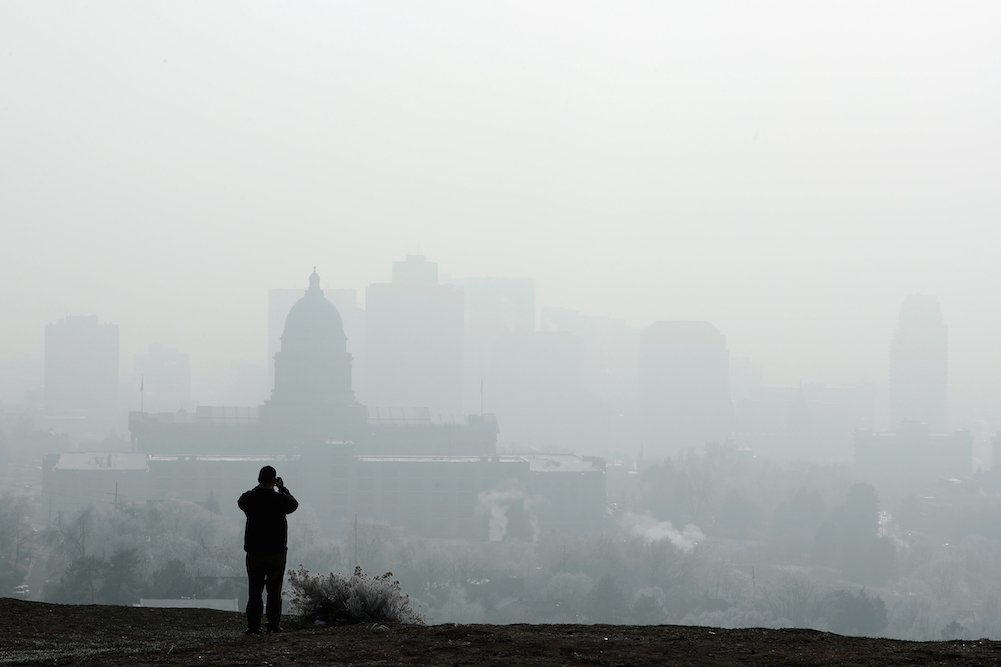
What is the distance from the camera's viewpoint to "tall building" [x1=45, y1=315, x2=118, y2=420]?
15475 centimetres

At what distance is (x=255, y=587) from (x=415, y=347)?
171 m

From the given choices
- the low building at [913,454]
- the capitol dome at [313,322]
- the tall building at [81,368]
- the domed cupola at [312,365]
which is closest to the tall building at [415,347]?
the tall building at [81,368]

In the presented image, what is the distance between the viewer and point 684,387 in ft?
574

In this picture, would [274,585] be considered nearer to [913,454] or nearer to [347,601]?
[347,601]

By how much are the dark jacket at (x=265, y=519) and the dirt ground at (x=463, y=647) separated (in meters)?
0.77

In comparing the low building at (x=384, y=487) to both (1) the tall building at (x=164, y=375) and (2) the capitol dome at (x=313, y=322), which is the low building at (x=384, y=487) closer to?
(2) the capitol dome at (x=313, y=322)

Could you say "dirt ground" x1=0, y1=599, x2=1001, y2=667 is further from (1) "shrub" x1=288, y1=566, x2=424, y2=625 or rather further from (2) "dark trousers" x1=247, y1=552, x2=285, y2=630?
(1) "shrub" x1=288, y1=566, x2=424, y2=625

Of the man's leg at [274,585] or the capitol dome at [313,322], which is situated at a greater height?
the capitol dome at [313,322]

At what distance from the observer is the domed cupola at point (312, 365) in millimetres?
94625

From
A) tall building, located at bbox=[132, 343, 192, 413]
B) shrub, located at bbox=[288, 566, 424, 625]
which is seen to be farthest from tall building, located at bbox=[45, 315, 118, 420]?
shrub, located at bbox=[288, 566, 424, 625]

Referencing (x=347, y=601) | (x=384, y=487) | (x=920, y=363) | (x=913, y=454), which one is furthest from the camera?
(x=920, y=363)

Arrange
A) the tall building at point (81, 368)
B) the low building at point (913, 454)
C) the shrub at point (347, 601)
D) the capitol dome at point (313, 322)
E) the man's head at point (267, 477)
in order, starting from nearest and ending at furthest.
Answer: the man's head at point (267, 477) → the shrub at point (347, 601) → the capitol dome at point (313, 322) → the low building at point (913, 454) → the tall building at point (81, 368)

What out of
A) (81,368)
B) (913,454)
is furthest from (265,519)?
(81,368)

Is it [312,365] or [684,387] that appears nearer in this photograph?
[312,365]
